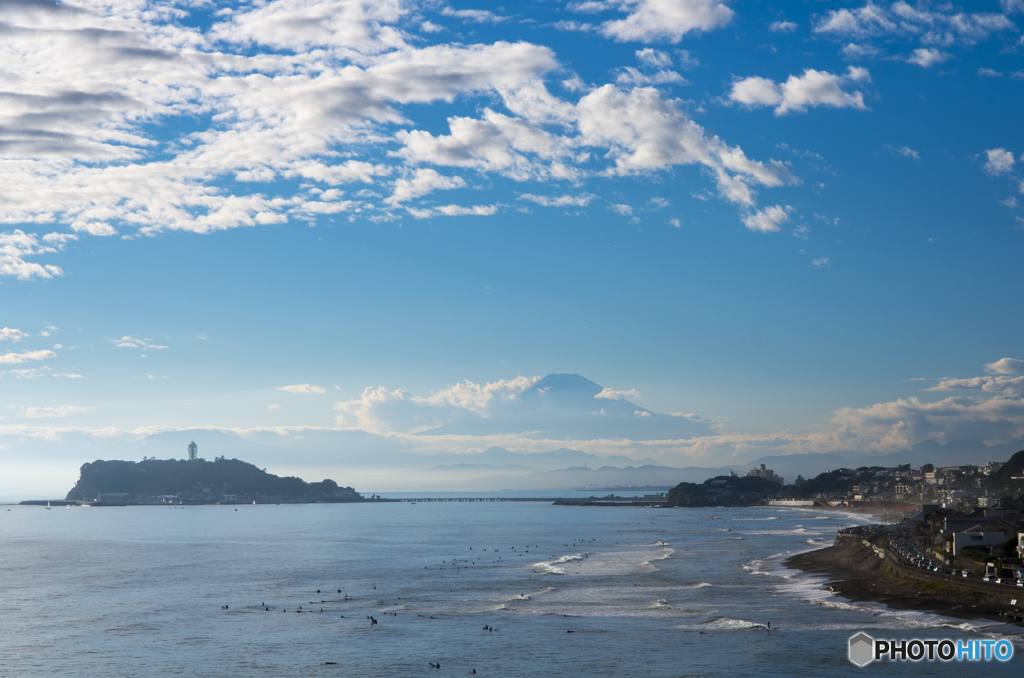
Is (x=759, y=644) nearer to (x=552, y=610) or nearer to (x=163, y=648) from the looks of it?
(x=552, y=610)

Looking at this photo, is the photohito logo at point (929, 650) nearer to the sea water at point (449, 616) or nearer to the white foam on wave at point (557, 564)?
the sea water at point (449, 616)

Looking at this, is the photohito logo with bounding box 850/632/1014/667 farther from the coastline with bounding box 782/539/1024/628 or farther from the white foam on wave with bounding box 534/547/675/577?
the white foam on wave with bounding box 534/547/675/577

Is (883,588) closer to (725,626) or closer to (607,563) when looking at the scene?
(725,626)

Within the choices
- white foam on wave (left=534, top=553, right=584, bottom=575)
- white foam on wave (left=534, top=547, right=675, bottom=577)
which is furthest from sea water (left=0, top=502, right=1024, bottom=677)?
white foam on wave (left=534, top=553, right=584, bottom=575)

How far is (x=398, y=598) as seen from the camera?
70.1 m

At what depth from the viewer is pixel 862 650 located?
42.7 metres

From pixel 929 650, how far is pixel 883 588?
74.0ft

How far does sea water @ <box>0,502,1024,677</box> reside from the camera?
44.5 meters

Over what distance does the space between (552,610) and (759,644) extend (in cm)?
1891

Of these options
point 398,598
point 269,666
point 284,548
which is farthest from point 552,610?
point 284,548

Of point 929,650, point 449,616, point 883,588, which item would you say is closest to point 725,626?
point 929,650

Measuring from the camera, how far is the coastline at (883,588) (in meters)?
51.2

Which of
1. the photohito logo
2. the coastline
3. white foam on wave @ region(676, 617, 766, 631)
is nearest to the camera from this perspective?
the photohito logo

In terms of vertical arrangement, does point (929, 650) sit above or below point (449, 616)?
above
